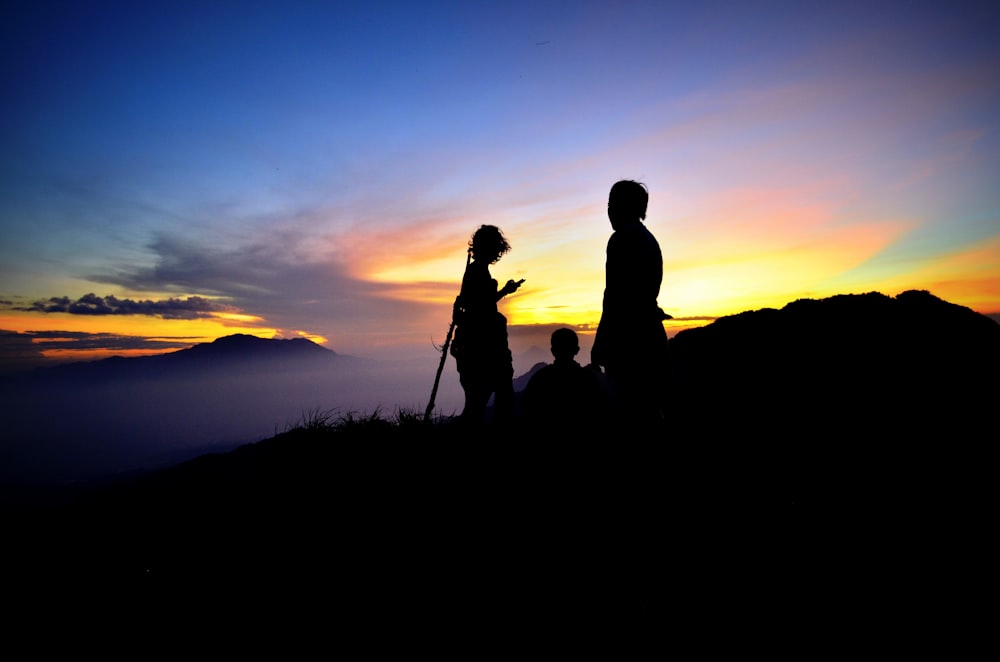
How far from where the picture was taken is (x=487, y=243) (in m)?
6.55

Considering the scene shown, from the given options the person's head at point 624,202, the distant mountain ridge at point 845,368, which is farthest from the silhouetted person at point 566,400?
the person's head at point 624,202

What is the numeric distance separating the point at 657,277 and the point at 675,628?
9.62 ft

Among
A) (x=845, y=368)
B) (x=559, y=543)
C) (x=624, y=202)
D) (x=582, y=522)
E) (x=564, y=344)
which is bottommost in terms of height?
(x=559, y=543)

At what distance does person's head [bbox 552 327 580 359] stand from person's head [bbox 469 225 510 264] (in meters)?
1.65

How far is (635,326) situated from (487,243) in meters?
3.19

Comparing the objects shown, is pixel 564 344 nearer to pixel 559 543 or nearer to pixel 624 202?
pixel 624 202

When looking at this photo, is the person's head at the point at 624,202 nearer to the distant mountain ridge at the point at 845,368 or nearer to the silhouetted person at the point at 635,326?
the silhouetted person at the point at 635,326

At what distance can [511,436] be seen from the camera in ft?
21.6

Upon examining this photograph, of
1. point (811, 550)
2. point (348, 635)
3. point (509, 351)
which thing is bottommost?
point (348, 635)

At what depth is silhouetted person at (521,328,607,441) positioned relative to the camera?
523 cm

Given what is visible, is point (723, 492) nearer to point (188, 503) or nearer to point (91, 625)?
point (91, 625)

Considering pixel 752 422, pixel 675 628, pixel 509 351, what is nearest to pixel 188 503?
pixel 509 351

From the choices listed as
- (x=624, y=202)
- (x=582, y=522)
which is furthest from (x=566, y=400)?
(x=624, y=202)

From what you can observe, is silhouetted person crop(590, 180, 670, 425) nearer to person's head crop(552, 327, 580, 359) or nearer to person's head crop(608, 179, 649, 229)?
person's head crop(608, 179, 649, 229)
